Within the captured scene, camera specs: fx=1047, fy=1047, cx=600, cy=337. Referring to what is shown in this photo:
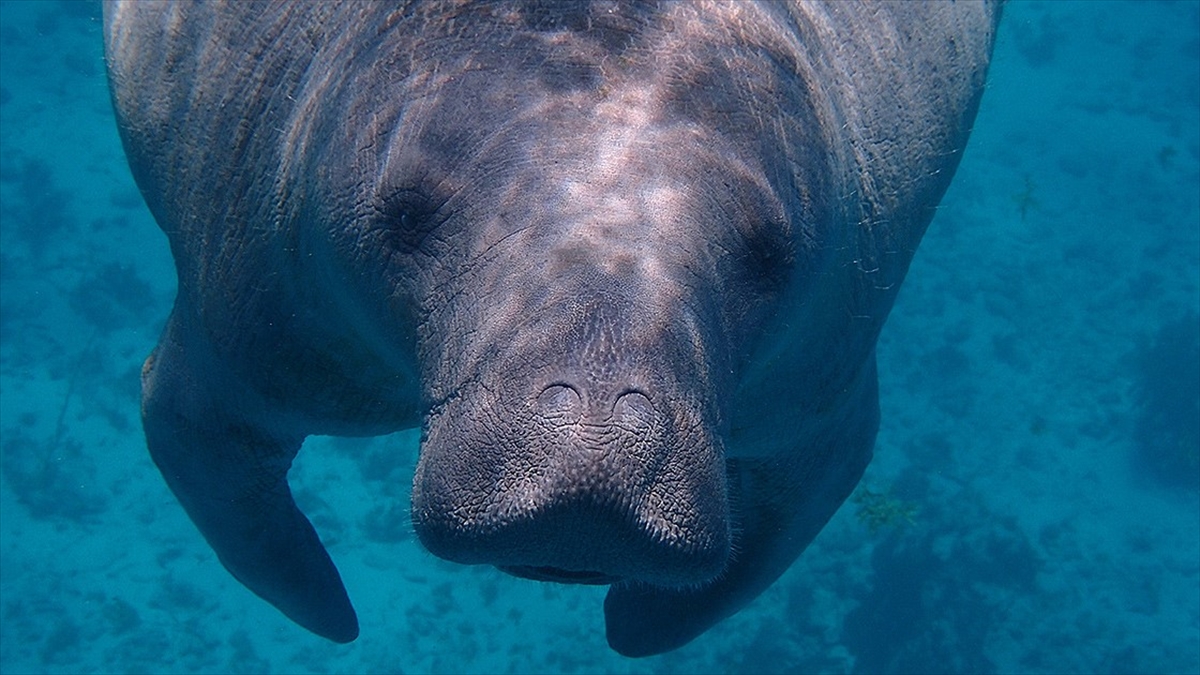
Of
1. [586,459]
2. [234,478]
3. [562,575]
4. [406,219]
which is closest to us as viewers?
[586,459]

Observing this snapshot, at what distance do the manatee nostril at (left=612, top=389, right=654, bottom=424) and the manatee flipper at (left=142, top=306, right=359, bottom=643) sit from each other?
109 inches

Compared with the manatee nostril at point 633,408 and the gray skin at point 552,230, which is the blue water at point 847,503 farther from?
the manatee nostril at point 633,408

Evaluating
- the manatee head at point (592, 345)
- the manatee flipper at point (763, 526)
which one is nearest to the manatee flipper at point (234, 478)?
the manatee flipper at point (763, 526)

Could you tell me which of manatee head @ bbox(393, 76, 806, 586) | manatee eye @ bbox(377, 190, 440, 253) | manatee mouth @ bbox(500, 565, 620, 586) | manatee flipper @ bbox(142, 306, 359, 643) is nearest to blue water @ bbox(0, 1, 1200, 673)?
manatee flipper @ bbox(142, 306, 359, 643)

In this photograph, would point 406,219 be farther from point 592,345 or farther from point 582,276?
point 592,345

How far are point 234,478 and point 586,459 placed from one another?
3.60 meters

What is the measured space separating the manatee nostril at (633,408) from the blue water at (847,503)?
11344mm

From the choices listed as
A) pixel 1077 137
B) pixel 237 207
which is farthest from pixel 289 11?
pixel 1077 137

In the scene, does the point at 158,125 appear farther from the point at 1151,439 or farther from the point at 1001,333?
the point at 1151,439

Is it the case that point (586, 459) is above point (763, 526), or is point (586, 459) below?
above

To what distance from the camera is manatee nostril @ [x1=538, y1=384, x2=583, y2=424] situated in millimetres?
2035

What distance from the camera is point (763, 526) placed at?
541cm

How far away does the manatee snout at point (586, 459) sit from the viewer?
2.04 meters

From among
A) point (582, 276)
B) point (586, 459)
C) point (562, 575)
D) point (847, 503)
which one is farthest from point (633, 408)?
point (847, 503)
